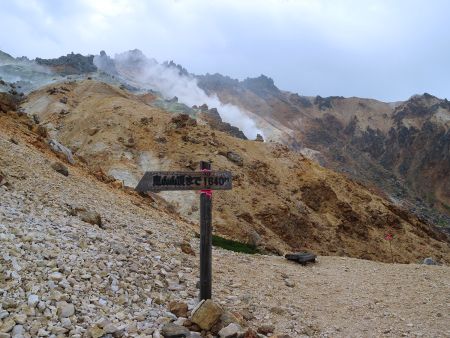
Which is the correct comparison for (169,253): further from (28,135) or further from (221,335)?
(28,135)

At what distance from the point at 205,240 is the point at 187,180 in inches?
50.9

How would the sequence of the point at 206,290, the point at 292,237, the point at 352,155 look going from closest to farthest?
the point at 206,290
the point at 292,237
the point at 352,155

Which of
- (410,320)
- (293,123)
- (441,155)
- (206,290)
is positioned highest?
(293,123)

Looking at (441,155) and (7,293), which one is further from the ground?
(441,155)

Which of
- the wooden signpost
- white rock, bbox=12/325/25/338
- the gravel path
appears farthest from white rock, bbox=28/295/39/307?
the wooden signpost

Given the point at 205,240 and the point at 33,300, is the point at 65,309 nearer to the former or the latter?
the point at 33,300

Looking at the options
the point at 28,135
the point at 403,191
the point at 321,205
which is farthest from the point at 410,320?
the point at 403,191

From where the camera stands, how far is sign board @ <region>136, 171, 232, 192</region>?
9109mm

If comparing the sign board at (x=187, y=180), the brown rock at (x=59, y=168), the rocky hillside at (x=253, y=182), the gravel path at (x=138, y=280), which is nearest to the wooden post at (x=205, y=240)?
the sign board at (x=187, y=180)

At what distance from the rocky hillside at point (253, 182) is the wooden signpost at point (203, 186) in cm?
1905

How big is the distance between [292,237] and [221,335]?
25.5 metres

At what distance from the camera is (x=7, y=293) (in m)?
7.73

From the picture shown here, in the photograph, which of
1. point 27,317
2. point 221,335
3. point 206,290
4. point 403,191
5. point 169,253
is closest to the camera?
point 27,317

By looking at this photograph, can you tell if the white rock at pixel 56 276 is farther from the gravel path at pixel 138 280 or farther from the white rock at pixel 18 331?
the white rock at pixel 18 331
